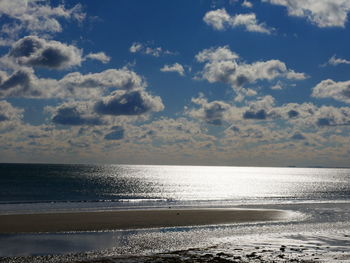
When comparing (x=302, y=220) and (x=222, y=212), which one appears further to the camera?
(x=222, y=212)

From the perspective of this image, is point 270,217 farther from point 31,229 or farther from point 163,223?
point 31,229

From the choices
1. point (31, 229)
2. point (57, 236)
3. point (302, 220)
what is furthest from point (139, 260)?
point (302, 220)

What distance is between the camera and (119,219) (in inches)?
1922

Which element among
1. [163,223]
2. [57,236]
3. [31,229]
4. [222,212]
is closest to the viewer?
[57,236]

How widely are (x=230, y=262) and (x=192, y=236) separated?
40.6 feet

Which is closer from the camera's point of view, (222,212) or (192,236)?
(192,236)

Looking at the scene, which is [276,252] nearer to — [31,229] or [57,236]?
[57,236]

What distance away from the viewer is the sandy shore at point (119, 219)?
42625mm

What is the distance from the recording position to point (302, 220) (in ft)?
167

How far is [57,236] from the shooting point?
3769cm

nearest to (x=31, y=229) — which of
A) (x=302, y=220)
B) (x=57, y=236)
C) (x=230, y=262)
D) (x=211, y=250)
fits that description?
(x=57, y=236)

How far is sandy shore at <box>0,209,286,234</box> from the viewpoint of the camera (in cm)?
4262

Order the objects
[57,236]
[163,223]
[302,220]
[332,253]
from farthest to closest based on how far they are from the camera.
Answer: [302,220] → [163,223] → [57,236] → [332,253]

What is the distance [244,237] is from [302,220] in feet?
55.2
